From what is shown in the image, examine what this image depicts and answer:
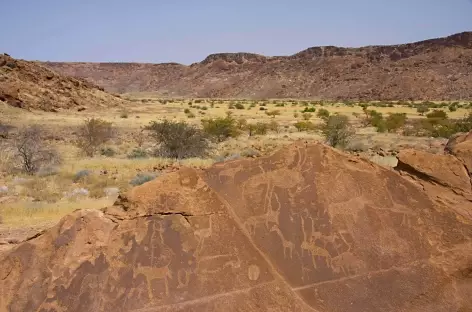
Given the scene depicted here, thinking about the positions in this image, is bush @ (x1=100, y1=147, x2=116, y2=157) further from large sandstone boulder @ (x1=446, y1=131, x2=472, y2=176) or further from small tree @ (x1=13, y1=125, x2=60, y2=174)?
large sandstone boulder @ (x1=446, y1=131, x2=472, y2=176)

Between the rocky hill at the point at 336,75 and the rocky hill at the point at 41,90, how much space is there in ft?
163

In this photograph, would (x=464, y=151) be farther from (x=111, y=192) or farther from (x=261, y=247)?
(x=111, y=192)

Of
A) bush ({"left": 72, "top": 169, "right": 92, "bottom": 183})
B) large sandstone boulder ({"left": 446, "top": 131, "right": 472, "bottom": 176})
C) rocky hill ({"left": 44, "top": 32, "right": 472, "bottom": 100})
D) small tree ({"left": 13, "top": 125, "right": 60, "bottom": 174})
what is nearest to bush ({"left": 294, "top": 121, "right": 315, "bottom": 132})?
small tree ({"left": 13, "top": 125, "right": 60, "bottom": 174})

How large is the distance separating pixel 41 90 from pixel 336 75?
66.9 meters

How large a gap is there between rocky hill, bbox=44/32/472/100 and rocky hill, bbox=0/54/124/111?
4964 cm

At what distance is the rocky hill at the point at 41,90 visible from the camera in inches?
1586

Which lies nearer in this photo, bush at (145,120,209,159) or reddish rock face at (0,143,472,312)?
reddish rock face at (0,143,472,312)

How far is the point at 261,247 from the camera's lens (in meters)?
4.82

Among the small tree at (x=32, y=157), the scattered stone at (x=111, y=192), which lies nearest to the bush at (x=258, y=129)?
the small tree at (x=32, y=157)

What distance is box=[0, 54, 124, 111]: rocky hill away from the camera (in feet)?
132

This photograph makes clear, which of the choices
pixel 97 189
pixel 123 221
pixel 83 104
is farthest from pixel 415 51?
pixel 123 221

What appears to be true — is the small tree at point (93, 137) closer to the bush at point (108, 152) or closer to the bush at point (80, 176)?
the bush at point (108, 152)

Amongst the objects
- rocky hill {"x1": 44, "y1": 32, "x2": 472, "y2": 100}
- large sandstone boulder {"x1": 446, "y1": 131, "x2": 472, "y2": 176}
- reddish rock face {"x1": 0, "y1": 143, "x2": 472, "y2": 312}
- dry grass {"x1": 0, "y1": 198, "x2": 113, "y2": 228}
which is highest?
large sandstone boulder {"x1": 446, "y1": 131, "x2": 472, "y2": 176}

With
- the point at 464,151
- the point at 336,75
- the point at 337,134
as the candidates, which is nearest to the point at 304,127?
the point at 337,134
